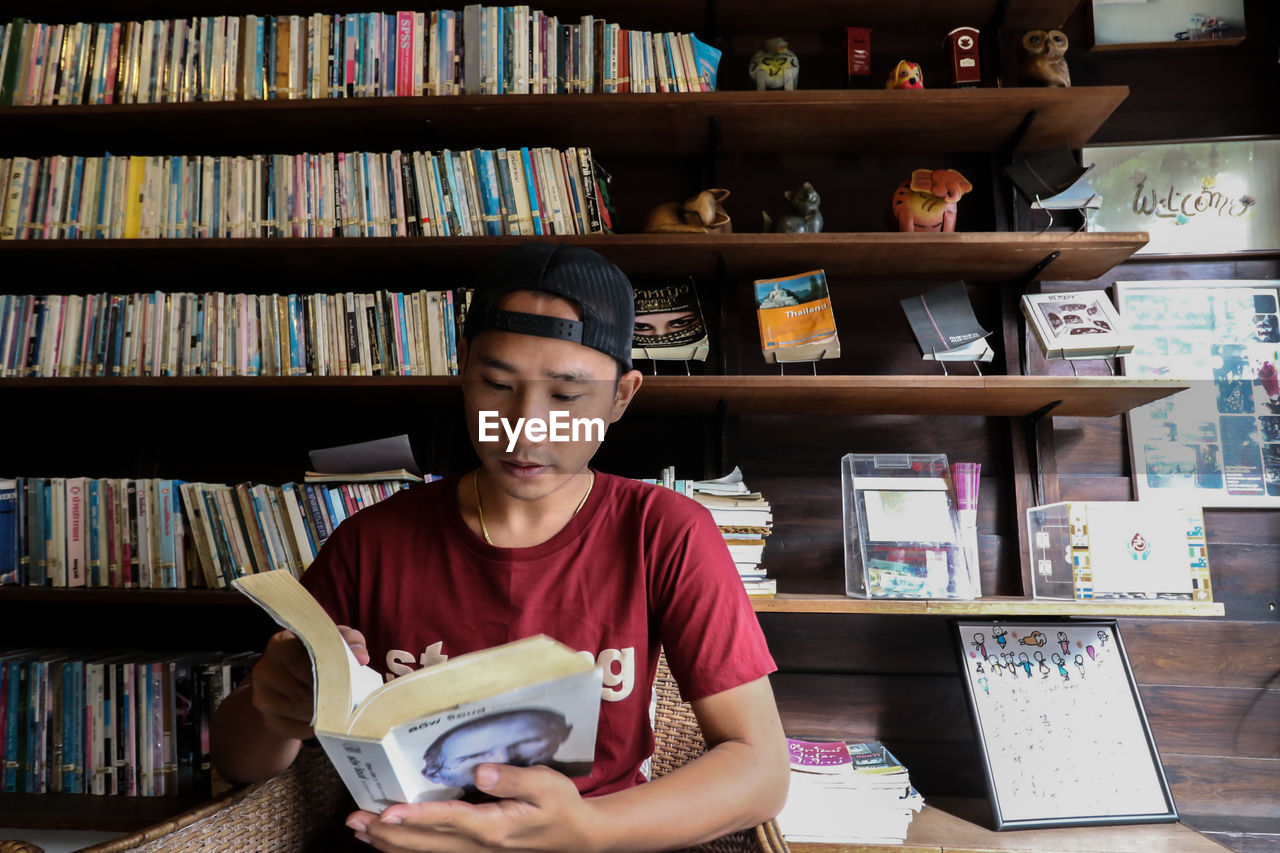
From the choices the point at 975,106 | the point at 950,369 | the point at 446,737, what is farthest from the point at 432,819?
the point at 975,106

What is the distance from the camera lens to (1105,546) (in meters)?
1.62

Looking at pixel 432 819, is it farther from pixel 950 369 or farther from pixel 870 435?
pixel 950 369

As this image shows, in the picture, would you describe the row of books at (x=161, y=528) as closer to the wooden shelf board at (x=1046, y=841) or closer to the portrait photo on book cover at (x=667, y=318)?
the portrait photo on book cover at (x=667, y=318)

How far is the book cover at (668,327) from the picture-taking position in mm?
1781

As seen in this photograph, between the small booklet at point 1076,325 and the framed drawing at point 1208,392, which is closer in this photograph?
the small booklet at point 1076,325

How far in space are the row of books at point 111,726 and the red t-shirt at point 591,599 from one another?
0.80 meters

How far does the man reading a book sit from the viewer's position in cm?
97

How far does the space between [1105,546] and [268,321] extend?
1.91 m

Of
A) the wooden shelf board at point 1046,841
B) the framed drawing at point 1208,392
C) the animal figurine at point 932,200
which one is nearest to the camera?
the wooden shelf board at point 1046,841

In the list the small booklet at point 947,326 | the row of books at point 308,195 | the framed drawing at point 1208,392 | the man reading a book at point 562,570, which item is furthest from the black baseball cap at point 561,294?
the framed drawing at point 1208,392

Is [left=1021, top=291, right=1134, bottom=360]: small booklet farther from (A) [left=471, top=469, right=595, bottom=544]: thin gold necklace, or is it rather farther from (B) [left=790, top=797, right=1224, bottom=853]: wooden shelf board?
(A) [left=471, top=469, right=595, bottom=544]: thin gold necklace

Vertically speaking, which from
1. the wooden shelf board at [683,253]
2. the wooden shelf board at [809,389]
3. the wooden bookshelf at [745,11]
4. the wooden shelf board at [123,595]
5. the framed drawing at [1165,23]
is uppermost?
the wooden bookshelf at [745,11]

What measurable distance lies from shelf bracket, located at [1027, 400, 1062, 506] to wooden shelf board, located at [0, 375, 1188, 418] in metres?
0.05

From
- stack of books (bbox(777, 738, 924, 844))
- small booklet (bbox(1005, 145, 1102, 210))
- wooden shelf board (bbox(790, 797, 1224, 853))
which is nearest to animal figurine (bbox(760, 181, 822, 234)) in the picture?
small booklet (bbox(1005, 145, 1102, 210))
